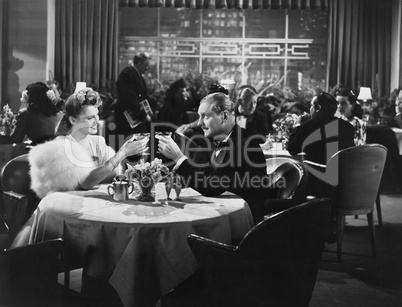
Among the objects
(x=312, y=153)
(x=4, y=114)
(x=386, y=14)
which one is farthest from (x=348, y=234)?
(x=386, y=14)

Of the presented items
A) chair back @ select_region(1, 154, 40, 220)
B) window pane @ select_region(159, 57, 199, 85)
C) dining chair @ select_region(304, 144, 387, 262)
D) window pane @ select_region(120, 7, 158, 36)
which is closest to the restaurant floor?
dining chair @ select_region(304, 144, 387, 262)

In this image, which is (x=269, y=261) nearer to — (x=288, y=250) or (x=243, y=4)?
(x=288, y=250)

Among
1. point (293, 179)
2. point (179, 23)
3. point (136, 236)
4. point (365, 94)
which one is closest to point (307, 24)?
point (179, 23)

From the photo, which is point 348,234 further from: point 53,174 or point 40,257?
point 40,257

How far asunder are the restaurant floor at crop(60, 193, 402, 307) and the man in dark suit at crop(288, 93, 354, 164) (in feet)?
2.58

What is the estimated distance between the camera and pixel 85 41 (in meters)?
10.5

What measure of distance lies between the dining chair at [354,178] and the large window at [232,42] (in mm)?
6862

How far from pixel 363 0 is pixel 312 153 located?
6769 mm

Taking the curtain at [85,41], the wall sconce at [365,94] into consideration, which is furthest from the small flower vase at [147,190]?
the curtain at [85,41]

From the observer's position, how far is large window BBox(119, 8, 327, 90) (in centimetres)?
1098

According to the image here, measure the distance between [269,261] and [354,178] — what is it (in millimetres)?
2148

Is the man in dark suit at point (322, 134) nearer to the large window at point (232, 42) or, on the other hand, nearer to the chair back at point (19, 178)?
the chair back at point (19, 178)

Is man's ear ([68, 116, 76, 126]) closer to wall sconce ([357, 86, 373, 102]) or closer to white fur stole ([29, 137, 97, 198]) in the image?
white fur stole ([29, 137, 97, 198])

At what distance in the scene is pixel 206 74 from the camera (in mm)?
9977
